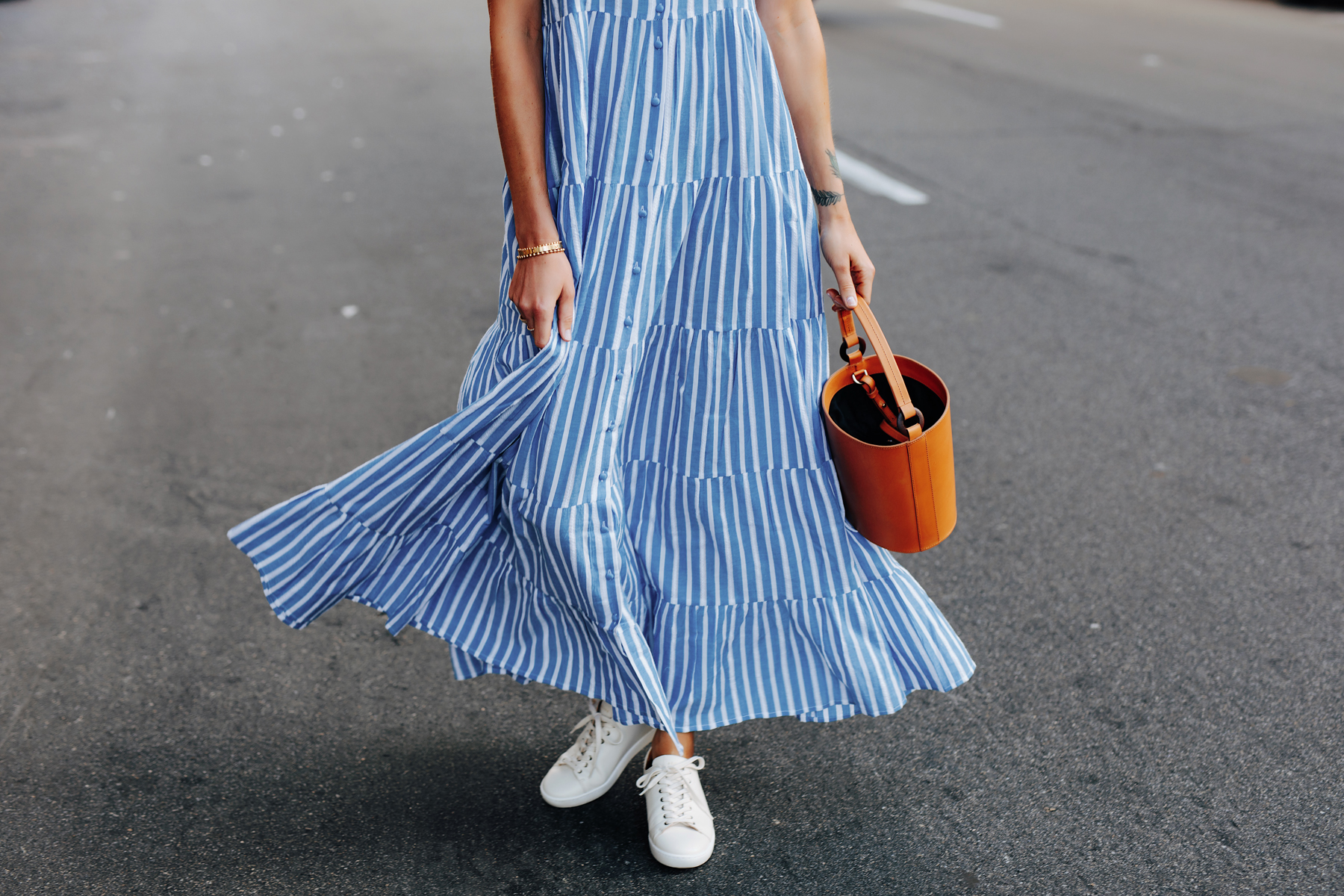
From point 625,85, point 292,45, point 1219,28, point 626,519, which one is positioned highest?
point 625,85

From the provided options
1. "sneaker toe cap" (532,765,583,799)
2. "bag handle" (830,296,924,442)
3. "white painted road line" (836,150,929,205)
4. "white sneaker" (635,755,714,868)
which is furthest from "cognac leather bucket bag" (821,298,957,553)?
"white painted road line" (836,150,929,205)

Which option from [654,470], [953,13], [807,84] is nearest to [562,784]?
[654,470]

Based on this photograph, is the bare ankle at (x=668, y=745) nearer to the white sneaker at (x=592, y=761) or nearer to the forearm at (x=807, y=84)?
the white sneaker at (x=592, y=761)

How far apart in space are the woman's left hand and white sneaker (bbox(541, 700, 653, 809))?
0.88 metres

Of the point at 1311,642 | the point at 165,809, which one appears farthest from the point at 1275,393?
the point at 165,809

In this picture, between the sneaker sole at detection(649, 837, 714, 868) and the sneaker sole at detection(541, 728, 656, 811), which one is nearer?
the sneaker sole at detection(649, 837, 714, 868)

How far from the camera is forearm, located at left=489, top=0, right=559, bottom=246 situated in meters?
1.63

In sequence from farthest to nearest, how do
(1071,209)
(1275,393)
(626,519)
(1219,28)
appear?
(1219,28)
(1071,209)
(1275,393)
(626,519)

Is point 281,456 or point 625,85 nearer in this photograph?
point 625,85

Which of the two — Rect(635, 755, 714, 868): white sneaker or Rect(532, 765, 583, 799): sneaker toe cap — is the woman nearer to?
Rect(635, 755, 714, 868): white sneaker

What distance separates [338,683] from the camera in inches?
92.9

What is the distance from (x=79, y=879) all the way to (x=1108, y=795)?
1807 millimetres

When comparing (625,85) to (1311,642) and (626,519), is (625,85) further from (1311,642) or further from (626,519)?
(1311,642)

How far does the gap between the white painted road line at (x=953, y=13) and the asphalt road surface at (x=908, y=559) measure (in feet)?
16.5
